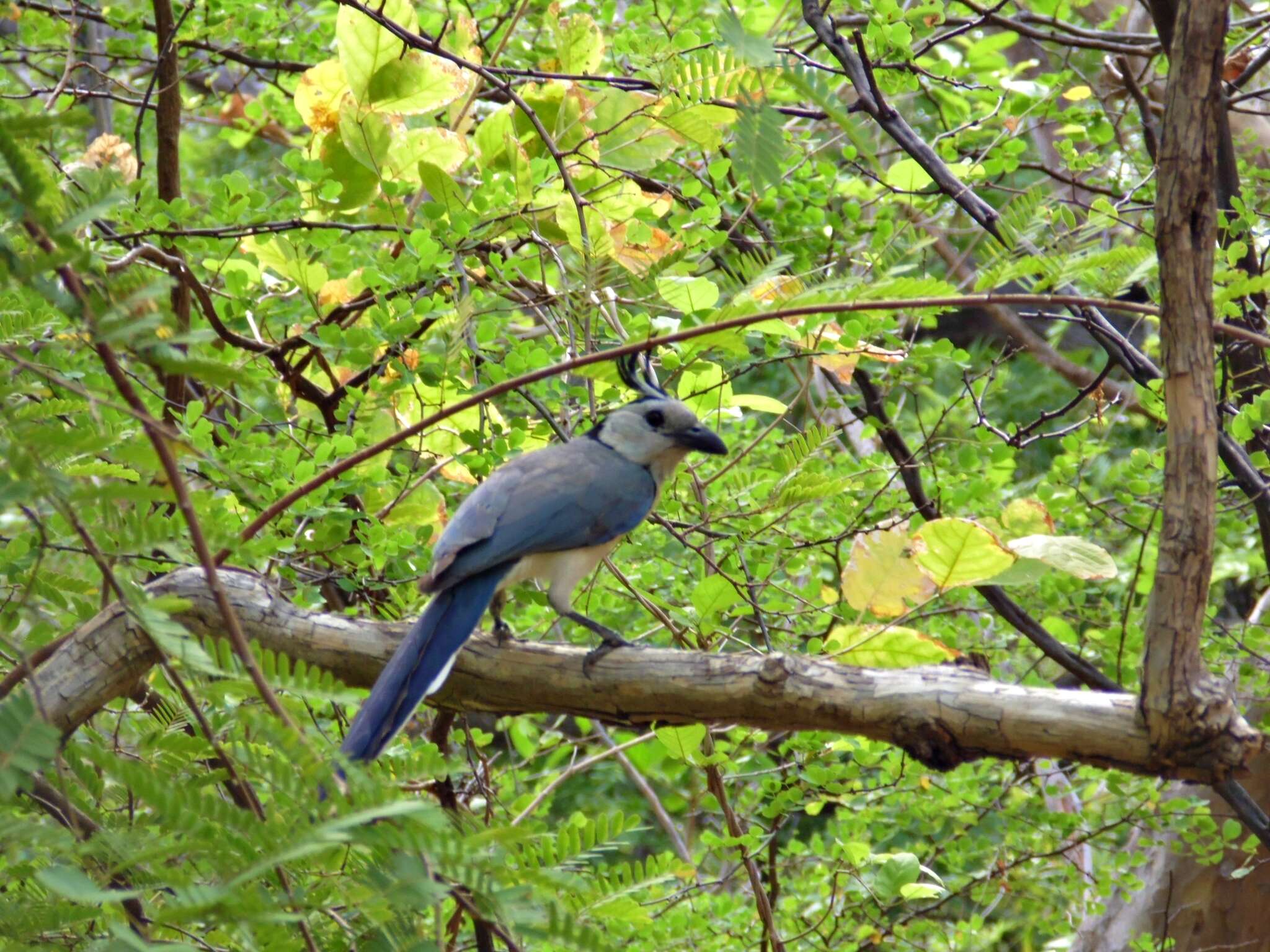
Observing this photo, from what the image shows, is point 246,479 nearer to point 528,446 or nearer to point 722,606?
point 528,446

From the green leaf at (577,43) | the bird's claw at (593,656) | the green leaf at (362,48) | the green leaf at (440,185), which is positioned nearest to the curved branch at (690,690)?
the bird's claw at (593,656)

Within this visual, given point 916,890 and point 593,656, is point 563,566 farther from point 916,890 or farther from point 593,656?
point 916,890

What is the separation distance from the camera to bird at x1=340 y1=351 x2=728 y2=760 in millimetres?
2307

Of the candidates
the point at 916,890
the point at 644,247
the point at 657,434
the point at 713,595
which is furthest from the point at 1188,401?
the point at 916,890

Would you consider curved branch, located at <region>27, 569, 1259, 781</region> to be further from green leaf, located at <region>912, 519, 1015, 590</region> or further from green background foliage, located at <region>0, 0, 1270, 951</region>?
green leaf, located at <region>912, 519, 1015, 590</region>

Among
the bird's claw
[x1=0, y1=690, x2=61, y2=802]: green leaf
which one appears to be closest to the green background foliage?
[x1=0, y1=690, x2=61, y2=802]: green leaf

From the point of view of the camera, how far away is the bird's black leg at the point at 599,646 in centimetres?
215

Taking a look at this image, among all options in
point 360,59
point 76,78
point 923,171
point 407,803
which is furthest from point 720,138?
point 76,78

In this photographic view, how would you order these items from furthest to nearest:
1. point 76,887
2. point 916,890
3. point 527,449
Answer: point 527,449
point 916,890
point 76,887

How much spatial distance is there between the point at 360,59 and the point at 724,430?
1748 millimetres

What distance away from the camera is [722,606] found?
256 cm

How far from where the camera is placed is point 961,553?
2082mm

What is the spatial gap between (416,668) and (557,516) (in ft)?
2.13

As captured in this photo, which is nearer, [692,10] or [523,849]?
[523,849]
